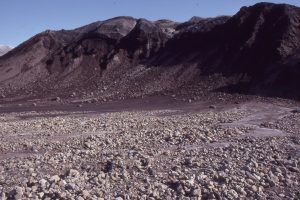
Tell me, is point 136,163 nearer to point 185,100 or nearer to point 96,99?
point 185,100

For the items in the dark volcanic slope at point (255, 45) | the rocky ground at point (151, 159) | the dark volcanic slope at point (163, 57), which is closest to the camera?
the rocky ground at point (151, 159)

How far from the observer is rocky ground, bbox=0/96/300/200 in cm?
1092

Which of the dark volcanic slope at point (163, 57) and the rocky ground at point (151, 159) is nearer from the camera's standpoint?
the rocky ground at point (151, 159)

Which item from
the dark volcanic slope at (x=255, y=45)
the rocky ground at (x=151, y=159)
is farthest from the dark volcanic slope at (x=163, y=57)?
the rocky ground at (x=151, y=159)

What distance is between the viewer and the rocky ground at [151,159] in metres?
10.9

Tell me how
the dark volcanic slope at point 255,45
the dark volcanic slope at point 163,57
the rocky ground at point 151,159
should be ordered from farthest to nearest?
the dark volcanic slope at point 163,57
the dark volcanic slope at point 255,45
the rocky ground at point 151,159

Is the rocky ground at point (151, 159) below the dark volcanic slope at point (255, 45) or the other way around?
below

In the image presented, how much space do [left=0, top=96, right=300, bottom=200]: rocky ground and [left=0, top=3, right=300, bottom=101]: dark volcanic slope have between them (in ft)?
54.0

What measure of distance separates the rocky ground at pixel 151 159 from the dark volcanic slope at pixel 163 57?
16.4 metres

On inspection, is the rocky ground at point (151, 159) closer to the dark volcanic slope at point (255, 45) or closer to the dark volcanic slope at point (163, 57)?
the dark volcanic slope at point (255, 45)

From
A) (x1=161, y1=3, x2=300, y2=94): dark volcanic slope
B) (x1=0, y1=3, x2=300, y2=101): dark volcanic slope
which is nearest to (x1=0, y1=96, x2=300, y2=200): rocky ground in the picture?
(x1=161, y1=3, x2=300, y2=94): dark volcanic slope

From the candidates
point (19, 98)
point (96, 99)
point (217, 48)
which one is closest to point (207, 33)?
point (217, 48)

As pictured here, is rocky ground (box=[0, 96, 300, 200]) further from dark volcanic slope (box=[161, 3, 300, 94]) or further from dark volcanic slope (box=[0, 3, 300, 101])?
dark volcanic slope (box=[0, 3, 300, 101])

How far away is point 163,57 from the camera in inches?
1864
